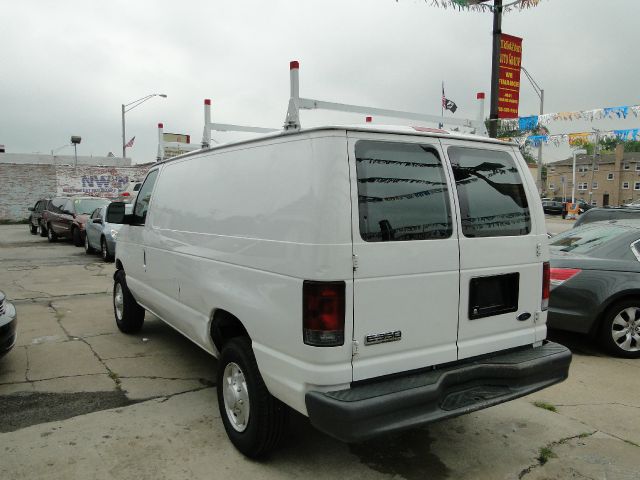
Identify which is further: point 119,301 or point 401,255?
point 119,301

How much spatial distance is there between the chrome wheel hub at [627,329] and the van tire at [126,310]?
5341 millimetres

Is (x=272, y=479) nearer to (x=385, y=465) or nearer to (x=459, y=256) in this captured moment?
(x=385, y=465)

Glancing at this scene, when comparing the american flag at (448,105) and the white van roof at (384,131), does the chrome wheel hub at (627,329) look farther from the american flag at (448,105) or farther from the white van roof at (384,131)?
the american flag at (448,105)

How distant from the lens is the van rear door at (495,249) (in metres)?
3.16

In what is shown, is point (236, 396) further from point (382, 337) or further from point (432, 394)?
point (432, 394)

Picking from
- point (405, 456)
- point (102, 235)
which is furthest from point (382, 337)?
point (102, 235)

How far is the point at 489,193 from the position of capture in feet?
11.1

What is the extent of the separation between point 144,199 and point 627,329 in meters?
5.30

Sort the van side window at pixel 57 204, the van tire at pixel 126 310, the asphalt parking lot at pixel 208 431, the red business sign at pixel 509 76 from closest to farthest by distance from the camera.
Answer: the asphalt parking lot at pixel 208 431 < the van tire at pixel 126 310 < the red business sign at pixel 509 76 < the van side window at pixel 57 204

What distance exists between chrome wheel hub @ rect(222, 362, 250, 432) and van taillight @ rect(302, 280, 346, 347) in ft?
2.71

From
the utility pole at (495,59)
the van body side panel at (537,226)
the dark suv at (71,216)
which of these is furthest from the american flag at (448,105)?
the dark suv at (71,216)

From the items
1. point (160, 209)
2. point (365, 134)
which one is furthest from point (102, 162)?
point (365, 134)

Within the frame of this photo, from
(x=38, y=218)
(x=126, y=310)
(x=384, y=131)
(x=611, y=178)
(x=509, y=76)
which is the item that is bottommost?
(x=126, y=310)

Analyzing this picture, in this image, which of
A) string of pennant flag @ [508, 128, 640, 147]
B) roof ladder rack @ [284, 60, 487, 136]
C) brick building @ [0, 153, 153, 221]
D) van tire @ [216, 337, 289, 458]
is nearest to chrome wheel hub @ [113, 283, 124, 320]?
van tire @ [216, 337, 289, 458]
